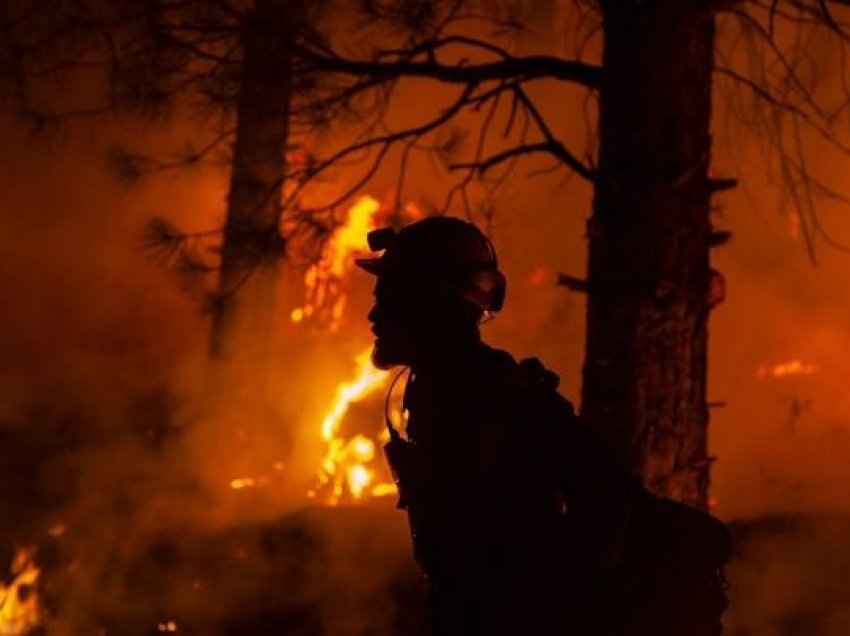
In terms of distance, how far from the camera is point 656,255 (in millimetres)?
3914

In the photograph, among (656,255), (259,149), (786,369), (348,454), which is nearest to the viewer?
(656,255)

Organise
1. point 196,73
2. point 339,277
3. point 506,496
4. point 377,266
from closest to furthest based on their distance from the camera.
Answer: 1. point 506,496
2. point 377,266
3. point 196,73
4. point 339,277

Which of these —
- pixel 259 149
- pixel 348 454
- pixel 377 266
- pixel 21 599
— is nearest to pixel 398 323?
pixel 377 266

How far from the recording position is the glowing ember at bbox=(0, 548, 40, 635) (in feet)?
16.8

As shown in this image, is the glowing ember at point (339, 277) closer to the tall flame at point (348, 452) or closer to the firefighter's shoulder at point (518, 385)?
the tall flame at point (348, 452)

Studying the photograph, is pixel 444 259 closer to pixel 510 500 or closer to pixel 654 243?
pixel 510 500

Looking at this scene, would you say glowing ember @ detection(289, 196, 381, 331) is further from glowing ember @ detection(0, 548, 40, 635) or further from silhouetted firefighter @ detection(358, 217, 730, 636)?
silhouetted firefighter @ detection(358, 217, 730, 636)

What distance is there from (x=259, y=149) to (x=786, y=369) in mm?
5801

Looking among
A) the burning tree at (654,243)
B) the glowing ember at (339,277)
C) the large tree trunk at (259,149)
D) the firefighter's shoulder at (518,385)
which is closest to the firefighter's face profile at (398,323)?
the firefighter's shoulder at (518,385)

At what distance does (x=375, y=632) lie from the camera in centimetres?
526

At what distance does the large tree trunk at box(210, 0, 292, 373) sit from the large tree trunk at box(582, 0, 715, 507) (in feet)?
4.47

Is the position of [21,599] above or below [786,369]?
below

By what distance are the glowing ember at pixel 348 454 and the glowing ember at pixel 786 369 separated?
3.43m

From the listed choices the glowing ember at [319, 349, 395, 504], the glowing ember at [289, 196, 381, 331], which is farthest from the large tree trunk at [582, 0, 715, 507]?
the glowing ember at [319, 349, 395, 504]
